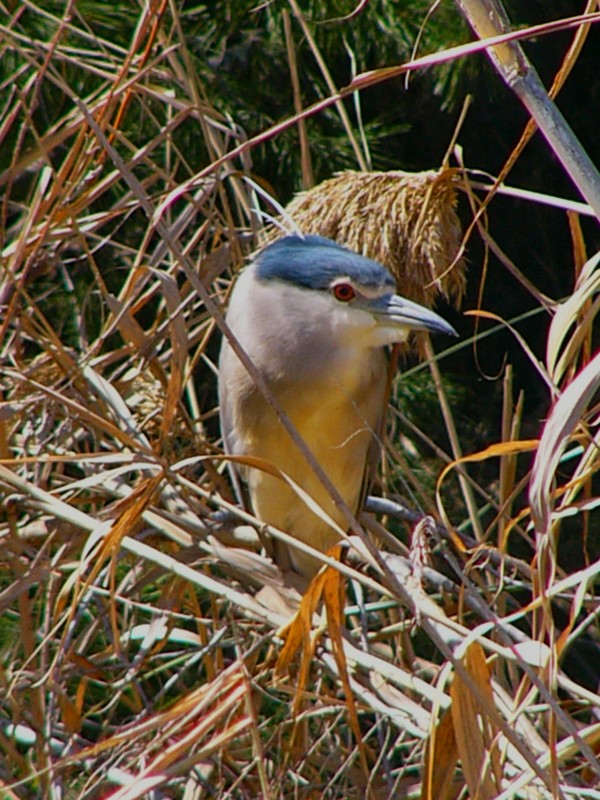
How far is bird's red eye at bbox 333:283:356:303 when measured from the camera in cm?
206

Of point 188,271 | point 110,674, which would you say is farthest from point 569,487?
point 110,674

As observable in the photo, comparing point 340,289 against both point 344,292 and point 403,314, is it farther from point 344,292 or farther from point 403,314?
A: point 403,314

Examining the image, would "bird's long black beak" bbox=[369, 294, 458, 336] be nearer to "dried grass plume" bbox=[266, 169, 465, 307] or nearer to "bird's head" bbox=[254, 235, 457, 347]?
"bird's head" bbox=[254, 235, 457, 347]

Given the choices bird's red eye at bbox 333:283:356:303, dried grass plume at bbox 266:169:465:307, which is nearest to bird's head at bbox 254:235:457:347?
bird's red eye at bbox 333:283:356:303

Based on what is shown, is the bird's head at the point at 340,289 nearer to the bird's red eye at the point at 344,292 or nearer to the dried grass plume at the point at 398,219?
the bird's red eye at the point at 344,292

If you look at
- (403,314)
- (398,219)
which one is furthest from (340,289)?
(398,219)

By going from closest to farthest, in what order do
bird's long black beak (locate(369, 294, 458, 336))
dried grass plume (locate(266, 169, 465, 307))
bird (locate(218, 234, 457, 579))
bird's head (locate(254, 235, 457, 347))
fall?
1. dried grass plume (locate(266, 169, 465, 307))
2. bird's long black beak (locate(369, 294, 458, 336))
3. bird's head (locate(254, 235, 457, 347))
4. bird (locate(218, 234, 457, 579))

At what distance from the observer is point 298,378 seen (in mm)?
2232

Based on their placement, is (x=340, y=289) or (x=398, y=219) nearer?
(x=398, y=219)

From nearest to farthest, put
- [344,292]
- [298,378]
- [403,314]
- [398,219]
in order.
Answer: [398,219] < [403,314] < [344,292] < [298,378]

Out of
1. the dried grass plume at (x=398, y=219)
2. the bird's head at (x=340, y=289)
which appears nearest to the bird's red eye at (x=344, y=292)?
the bird's head at (x=340, y=289)

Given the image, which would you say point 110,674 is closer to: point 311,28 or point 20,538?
point 20,538

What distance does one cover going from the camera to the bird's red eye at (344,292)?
2062mm

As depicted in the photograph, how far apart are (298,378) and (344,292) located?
0.74ft
